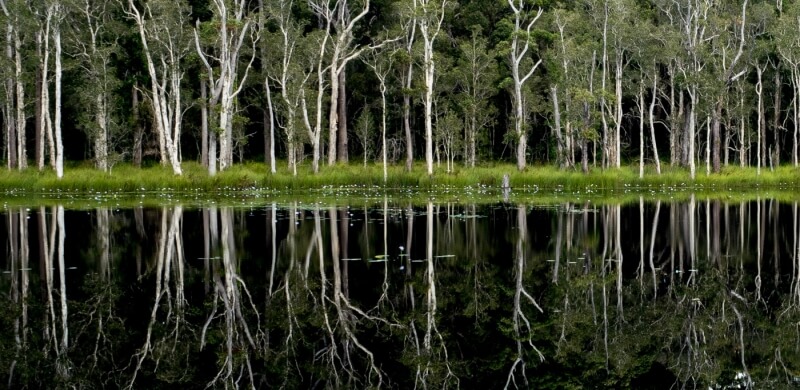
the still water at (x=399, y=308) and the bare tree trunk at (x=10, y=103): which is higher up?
the bare tree trunk at (x=10, y=103)

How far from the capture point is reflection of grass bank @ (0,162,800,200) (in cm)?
3478

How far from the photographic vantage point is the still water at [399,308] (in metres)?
8.57

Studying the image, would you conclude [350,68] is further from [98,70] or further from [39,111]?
[39,111]

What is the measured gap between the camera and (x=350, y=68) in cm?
5928

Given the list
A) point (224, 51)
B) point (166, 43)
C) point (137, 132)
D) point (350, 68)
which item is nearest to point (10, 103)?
point (137, 132)

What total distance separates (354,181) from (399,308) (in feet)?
87.3

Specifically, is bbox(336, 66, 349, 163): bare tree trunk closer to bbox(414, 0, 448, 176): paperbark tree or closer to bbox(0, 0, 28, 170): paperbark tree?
bbox(414, 0, 448, 176): paperbark tree

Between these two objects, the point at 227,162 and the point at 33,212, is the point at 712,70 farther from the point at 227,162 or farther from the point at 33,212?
the point at 33,212

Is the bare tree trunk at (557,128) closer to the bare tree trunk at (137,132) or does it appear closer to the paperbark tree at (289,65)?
the paperbark tree at (289,65)

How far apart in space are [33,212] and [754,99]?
47139mm

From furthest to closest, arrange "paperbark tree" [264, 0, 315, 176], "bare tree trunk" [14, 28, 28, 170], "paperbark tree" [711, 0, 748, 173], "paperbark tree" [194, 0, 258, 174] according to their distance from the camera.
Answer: "paperbark tree" [711, 0, 748, 173] → "paperbark tree" [264, 0, 315, 176] → "bare tree trunk" [14, 28, 28, 170] → "paperbark tree" [194, 0, 258, 174]

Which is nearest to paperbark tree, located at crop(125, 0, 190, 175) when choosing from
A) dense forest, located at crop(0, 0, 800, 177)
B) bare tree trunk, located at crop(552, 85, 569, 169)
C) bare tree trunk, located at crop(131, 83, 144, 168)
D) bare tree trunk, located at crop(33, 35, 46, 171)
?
dense forest, located at crop(0, 0, 800, 177)

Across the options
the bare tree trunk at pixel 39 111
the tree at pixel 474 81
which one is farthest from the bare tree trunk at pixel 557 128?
the bare tree trunk at pixel 39 111

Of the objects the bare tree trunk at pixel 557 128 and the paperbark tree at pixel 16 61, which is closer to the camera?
the paperbark tree at pixel 16 61
